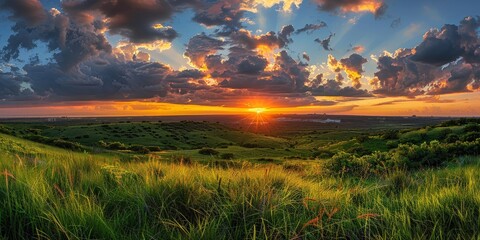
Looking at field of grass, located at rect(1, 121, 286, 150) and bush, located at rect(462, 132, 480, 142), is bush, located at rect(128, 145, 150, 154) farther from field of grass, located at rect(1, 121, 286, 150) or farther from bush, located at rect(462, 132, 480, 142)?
bush, located at rect(462, 132, 480, 142)

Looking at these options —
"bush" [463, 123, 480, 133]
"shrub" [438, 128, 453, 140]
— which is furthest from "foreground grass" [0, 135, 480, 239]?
"shrub" [438, 128, 453, 140]

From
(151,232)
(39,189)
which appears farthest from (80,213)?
(39,189)

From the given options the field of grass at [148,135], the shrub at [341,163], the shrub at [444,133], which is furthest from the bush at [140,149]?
the shrub at [341,163]

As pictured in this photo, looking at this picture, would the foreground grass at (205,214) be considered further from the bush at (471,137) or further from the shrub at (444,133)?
the shrub at (444,133)

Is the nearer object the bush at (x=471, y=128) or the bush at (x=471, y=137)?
the bush at (x=471, y=137)

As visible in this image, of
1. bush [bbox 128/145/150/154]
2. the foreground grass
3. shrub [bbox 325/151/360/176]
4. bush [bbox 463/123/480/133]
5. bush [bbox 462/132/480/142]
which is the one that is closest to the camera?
the foreground grass

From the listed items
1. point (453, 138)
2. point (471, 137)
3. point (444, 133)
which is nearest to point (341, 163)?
point (471, 137)

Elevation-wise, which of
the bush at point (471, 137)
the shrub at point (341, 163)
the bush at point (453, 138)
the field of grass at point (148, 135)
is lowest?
the field of grass at point (148, 135)

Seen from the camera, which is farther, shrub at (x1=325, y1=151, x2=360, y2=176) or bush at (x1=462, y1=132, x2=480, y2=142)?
bush at (x1=462, y1=132, x2=480, y2=142)

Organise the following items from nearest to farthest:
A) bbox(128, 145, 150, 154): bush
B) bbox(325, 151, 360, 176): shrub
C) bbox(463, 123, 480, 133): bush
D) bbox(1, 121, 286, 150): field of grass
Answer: bbox(325, 151, 360, 176): shrub < bbox(463, 123, 480, 133): bush < bbox(128, 145, 150, 154): bush < bbox(1, 121, 286, 150): field of grass

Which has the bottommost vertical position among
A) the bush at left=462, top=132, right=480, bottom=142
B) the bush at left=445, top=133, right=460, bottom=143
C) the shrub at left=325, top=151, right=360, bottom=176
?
the bush at left=445, top=133, right=460, bottom=143

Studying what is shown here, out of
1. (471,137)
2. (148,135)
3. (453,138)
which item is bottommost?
(148,135)

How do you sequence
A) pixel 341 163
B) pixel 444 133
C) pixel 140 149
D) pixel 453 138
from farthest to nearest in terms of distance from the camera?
pixel 140 149 → pixel 444 133 → pixel 453 138 → pixel 341 163

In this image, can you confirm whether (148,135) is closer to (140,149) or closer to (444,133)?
(140,149)
